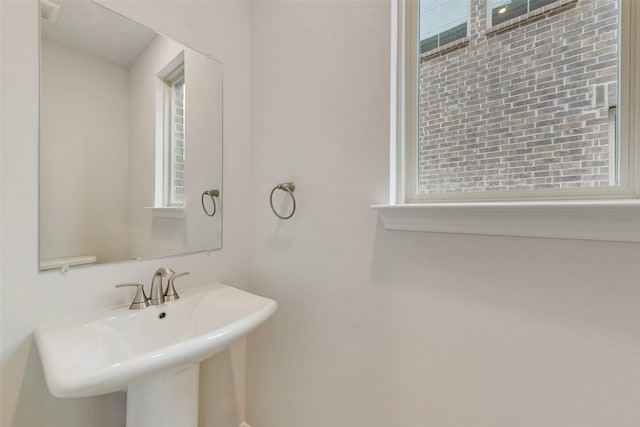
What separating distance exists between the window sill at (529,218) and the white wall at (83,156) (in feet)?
2.99

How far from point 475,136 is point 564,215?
0.34 metres

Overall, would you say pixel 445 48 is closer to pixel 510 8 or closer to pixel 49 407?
pixel 510 8

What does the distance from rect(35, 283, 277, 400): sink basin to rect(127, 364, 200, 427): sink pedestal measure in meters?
0.07

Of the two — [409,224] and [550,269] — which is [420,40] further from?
[550,269]

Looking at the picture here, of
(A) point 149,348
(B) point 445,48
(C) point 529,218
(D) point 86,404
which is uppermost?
(B) point 445,48

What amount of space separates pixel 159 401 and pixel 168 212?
0.65m

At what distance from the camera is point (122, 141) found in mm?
1028

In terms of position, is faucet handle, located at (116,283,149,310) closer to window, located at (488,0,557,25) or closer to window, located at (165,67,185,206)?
window, located at (165,67,185,206)

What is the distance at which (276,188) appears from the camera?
1.19 m

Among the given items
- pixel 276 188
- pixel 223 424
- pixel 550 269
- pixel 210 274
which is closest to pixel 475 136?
pixel 550 269

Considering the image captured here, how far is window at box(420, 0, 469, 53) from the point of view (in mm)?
918

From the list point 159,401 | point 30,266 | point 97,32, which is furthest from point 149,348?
point 97,32

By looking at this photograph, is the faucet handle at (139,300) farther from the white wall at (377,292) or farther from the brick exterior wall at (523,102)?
the brick exterior wall at (523,102)

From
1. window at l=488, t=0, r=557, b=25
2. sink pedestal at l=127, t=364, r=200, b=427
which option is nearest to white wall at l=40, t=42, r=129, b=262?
sink pedestal at l=127, t=364, r=200, b=427
